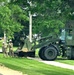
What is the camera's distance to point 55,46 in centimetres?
3534

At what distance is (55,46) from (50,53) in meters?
0.78

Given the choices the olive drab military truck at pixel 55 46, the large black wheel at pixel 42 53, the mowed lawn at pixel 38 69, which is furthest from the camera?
the large black wheel at pixel 42 53

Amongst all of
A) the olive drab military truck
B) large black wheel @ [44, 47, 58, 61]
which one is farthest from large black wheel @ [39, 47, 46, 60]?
large black wheel @ [44, 47, 58, 61]

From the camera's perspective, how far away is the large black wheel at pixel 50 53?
34875 mm

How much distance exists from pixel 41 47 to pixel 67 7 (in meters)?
19.7

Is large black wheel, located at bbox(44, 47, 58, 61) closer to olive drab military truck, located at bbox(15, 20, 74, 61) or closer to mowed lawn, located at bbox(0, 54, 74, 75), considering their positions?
olive drab military truck, located at bbox(15, 20, 74, 61)

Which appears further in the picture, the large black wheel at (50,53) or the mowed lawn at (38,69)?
the large black wheel at (50,53)

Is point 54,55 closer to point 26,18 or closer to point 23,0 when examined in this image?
point 23,0

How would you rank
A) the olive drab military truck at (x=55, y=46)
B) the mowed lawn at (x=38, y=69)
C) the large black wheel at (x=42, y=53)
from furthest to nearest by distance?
the large black wheel at (x=42, y=53), the olive drab military truck at (x=55, y=46), the mowed lawn at (x=38, y=69)

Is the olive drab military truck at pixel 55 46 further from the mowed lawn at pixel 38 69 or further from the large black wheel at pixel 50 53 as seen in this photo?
the mowed lawn at pixel 38 69

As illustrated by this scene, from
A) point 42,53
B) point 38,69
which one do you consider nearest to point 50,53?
point 42,53

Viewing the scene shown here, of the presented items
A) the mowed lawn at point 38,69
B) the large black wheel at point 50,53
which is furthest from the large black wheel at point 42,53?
the mowed lawn at point 38,69

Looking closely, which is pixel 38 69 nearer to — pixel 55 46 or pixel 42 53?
pixel 42 53

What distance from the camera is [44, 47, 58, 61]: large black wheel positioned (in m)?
34.9
